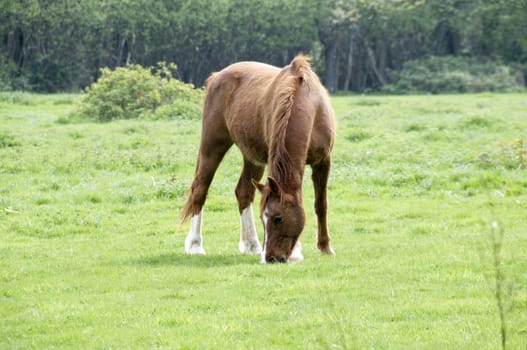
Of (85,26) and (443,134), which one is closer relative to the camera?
(443,134)

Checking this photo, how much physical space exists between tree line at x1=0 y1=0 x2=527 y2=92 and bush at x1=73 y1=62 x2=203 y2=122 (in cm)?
2223

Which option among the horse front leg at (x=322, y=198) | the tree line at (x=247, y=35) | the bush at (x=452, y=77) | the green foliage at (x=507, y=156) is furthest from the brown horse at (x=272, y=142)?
the bush at (x=452, y=77)

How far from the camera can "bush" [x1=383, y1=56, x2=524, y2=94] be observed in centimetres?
4931

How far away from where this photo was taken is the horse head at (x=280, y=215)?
7816 millimetres

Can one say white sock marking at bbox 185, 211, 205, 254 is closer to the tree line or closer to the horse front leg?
the horse front leg

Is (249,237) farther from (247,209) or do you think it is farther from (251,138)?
(251,138)

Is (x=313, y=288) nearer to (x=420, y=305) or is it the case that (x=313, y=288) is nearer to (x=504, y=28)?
(x=420, y=305)

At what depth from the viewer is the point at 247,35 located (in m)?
54.5

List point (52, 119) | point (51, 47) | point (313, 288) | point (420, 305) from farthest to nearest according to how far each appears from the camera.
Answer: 1. point (51, 47)
2. point (52, 119)
3. point (313, 288)
4. point (420, 305)

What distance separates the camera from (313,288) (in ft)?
23.5

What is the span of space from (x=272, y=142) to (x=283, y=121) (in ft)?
0.80

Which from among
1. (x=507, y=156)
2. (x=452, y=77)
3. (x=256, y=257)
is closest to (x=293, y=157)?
(x=256, y=257)

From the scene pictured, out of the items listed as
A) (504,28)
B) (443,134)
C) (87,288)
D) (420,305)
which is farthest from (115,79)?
(504,28)

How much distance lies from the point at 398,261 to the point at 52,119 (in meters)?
20.8
